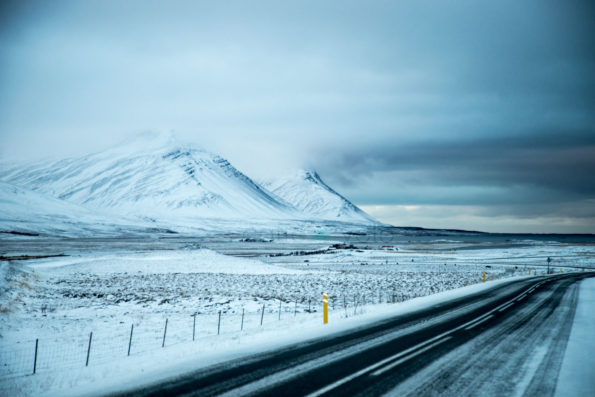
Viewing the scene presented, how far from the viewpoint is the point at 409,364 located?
412 inches

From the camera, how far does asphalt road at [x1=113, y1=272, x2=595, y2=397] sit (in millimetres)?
8727

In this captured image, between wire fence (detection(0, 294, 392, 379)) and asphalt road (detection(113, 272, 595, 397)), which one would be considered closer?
asphalt road (detection(113, 272, 595, 397))

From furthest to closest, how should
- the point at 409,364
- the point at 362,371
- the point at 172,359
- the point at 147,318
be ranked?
the point at 147,318 < the point at 172,359 < the point at 409,364 < the point at 362,371

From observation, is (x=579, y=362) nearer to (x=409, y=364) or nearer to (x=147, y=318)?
(x=409, y=364)

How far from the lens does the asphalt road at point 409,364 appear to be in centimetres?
873

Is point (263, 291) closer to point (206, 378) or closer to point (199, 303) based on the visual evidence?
point (199, 303)

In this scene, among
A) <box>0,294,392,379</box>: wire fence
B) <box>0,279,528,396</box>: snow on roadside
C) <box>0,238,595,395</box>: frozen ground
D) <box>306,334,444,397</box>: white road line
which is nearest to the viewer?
<box>306,334,444,397</box>: white road line

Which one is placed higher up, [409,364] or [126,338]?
[409,364]

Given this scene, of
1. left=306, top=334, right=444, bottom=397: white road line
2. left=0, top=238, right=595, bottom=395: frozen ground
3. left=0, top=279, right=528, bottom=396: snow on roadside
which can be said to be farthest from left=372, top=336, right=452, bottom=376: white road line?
left=0, top=238, right=595, bottom=395: frozen ground

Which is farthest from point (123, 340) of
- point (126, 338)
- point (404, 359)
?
point (404, 359)

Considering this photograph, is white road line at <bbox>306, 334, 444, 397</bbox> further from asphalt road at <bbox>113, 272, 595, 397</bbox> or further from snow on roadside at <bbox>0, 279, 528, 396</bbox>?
snow on roadside at <bbox>0, 279, 528, 396</bbox>

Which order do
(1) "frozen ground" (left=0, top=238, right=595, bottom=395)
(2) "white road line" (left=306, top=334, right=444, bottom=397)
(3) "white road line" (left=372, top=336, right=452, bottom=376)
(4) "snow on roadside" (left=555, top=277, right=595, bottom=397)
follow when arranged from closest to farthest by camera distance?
(2) "white road line" (left=306, top=334, right=444, bottom=397)
(4) "snow on roadside" (left=555, top=277, right=595, bottom=397)
(3) "white road line" (left=372, top=336, right=452, bottom=376)
(1) "frozen ground" (left=0, top=238, right=595, bottom=395)

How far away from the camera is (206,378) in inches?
371

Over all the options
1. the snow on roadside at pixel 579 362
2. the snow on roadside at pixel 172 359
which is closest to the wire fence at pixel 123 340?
the snow on roadside at pixel 172 359
